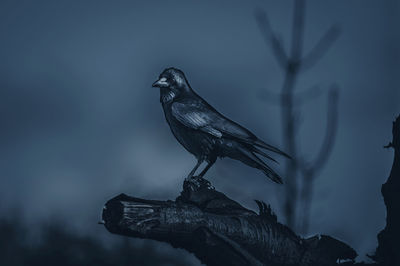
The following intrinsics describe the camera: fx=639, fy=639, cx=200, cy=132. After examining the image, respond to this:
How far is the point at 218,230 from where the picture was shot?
4.80m

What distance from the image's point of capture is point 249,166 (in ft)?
21.1

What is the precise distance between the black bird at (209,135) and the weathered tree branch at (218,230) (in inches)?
36.9

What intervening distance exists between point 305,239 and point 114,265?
33.8 feet

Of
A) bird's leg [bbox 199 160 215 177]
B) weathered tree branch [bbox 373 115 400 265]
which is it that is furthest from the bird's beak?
weathered tree branch [bbox 373 115 400 265]

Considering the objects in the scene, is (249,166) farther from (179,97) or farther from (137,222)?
(137,222)

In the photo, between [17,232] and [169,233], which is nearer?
[169,233]

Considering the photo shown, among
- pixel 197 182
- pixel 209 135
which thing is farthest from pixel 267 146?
pixel 197 182

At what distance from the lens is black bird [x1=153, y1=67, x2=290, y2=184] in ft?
20.7

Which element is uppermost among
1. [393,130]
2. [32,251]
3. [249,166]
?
[393,130]

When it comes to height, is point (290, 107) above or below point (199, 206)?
above

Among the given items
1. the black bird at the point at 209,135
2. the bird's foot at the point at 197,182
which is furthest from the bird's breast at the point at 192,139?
the bird's foot at the point at 197,182

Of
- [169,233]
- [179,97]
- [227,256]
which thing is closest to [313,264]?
[227,256]

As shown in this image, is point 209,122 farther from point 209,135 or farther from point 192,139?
point 192,139

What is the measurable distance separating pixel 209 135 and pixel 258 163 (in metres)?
0.57
